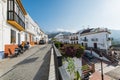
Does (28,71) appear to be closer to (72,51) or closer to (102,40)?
(72,51)

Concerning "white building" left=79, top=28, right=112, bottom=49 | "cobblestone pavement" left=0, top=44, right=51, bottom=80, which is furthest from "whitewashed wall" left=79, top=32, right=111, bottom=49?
"cobblestone pavement" left=0, top=44, right=51, bottom=80

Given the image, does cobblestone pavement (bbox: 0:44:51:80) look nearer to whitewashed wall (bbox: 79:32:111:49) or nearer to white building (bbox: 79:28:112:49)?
whitewashed wall (bbox: 79:32:111:49)

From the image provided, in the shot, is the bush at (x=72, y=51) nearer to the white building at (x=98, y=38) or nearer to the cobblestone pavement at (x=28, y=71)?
the cobblestone pavement at (x=28, y=71)

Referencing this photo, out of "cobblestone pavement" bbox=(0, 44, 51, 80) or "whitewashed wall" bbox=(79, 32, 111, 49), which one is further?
"whitewashed wall" bbox=(79, 32, 111, 49)

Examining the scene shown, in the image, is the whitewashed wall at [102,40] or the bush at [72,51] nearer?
the bush at [72,51]

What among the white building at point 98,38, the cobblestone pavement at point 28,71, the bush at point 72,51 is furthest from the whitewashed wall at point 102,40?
the cobblestone pavement at point 28,71

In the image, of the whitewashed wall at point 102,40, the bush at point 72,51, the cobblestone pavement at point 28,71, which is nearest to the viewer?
the cobblestone pavement at point 28,71

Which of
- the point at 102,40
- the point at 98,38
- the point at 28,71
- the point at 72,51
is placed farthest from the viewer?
the point at 98,38

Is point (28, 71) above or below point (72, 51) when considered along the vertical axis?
below

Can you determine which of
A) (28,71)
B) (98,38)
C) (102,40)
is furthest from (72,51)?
(98,38)

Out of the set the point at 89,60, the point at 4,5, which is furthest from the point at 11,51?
the point at 89,60

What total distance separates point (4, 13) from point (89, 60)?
80.6 ft

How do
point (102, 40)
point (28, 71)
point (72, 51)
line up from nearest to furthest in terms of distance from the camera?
1. point (28, 71)
2. point (72, 51)
3. point (102, 40)

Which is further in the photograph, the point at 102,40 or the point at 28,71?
the point at 102,40
